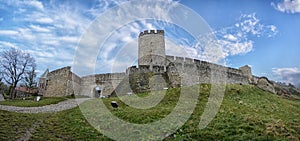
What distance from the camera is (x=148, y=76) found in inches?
1183

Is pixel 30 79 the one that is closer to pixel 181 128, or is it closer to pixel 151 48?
pixel 151 48

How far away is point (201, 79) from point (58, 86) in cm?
2095

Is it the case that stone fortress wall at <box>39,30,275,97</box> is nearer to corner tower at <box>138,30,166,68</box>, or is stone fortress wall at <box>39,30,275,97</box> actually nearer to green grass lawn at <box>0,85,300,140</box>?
corner tower at <box>138,30,166,68</box>

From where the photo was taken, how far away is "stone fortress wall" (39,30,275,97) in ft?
97.8

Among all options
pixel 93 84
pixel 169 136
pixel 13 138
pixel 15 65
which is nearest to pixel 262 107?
pixel 169 136

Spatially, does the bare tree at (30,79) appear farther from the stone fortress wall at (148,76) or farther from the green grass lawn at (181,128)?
the green grass lawn at (181,128)

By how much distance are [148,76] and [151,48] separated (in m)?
7.87

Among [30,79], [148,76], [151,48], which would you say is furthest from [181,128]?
[30,79]

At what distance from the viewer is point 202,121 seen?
13.1 meters

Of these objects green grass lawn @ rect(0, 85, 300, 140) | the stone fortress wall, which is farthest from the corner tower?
green grass lawn @ rect(0, 85, 300, 140)

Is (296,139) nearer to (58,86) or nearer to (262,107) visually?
(262,107)

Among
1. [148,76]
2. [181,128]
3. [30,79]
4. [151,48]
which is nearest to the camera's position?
[181,128]

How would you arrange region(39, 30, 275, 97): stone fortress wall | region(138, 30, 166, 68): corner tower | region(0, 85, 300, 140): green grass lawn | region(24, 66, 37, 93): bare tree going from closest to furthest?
region(0, 85, 300, 140): green grass lawn → region(39, 30, 275, 97): stone fortress wall → region(138, 30, 166, 68): corner tower → region(24, 66, 37, 93): bare tree

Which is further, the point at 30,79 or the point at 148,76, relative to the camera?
the point at 30,79
